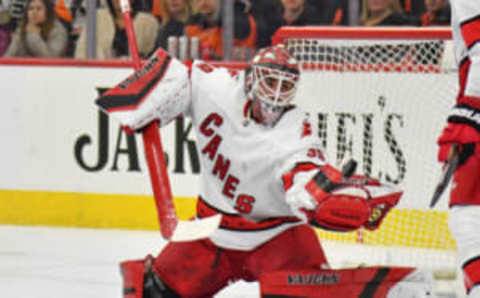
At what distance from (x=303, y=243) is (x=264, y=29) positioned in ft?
8.84

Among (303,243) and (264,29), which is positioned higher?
(264,29)

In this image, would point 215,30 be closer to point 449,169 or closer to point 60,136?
point 60,136

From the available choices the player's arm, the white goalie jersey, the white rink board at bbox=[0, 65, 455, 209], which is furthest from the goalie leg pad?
the white rink board at bbox=[0, 65, 455, 209]

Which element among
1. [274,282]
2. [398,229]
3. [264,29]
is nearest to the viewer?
[274,282]

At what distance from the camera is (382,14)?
19.5 feet

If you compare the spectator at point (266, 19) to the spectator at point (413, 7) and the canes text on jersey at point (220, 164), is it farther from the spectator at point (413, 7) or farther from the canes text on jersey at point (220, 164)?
the canes text on jersey at point (220, 164)

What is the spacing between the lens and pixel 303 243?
3.61 meters

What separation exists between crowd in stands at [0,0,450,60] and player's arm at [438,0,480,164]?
277 centimetres

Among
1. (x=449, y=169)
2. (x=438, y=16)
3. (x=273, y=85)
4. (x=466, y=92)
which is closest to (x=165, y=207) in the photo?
(x=273, y=85)

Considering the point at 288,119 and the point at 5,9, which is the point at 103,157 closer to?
the point at 5,9

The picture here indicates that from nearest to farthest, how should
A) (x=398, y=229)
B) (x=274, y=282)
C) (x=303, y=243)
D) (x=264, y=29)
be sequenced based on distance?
(x=274, y=282)
(x=303, y=243)
(x=398, y=229)
(x=264, y=29)

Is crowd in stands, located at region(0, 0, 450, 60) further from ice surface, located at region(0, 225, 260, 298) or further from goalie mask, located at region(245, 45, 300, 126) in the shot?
goalie mask, located at region(245, 45, 300, 126)

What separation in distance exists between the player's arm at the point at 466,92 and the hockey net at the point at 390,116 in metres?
1.94

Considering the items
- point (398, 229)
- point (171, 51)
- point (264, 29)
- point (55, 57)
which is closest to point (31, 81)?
point (55, 57)
